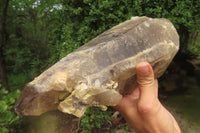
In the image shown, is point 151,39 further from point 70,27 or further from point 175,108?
point 175,108

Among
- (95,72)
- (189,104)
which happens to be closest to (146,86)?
(95,72)

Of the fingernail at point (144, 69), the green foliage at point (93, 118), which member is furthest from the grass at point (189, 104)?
the fingernail at point (144, 69)

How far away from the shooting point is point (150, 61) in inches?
64.6

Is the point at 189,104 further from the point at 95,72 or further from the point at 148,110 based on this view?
the point at 95,72

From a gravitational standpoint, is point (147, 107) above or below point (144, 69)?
below

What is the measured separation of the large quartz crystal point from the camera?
4.64 feet

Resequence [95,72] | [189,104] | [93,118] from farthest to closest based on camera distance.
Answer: [189,104] → [93,118] → [95,72]

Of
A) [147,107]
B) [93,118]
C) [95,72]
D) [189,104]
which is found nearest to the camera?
[95,72]

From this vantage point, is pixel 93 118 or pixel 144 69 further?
pixel 93 118

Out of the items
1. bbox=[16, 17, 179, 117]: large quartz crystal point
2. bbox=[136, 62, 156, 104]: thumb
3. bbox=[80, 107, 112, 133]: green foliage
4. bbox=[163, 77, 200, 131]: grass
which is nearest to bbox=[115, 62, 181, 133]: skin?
bbox=[136, 62, 156, 104]: thumb

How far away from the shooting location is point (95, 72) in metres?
1.48

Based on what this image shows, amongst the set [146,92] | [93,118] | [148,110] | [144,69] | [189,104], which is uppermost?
[144,69]

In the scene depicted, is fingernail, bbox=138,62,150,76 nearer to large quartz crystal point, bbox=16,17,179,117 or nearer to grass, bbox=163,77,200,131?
large quartz crystal point, bbox=16,17,179,117

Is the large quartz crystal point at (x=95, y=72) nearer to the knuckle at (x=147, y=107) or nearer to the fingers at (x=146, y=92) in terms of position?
the fingers at (x=146, y=92)
